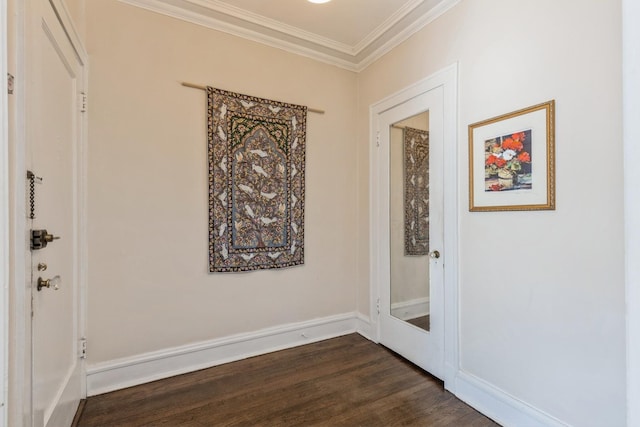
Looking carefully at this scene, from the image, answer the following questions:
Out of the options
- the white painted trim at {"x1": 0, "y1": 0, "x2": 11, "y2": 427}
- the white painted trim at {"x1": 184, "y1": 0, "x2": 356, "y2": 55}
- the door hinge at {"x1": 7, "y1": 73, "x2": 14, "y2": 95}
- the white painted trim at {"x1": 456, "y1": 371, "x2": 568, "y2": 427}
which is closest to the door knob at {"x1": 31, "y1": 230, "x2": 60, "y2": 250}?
the white painted trim at {"x1": 0, "y1": 0, "x2": 11, "y2": 427}

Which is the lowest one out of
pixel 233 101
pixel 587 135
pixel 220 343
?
pixel 220 343

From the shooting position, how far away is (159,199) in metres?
2.30

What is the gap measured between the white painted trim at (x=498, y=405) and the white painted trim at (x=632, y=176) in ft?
5.16

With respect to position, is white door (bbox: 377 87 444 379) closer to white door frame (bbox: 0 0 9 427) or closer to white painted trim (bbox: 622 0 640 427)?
white painted trim (bbox: 622 0 640 427)

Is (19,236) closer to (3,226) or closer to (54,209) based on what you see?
(3,226)

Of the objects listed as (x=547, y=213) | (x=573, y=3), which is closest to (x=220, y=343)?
(x=547, y=213)

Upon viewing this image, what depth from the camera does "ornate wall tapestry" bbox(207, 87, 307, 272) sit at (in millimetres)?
2482

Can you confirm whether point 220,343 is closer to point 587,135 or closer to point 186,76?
point 186,76

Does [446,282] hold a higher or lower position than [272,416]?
higher

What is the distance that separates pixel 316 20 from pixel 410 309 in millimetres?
2554

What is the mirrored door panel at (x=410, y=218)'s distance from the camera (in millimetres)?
2459

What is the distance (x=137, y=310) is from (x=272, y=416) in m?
1.22

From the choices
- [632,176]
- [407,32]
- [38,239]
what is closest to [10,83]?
[38,239]

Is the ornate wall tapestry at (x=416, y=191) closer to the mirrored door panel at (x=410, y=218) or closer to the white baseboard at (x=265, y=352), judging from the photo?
the mirrored door panel at (x=410, y=218)
